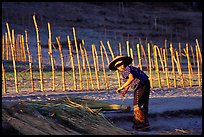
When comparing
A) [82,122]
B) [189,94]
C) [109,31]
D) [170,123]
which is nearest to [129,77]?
[82,122]

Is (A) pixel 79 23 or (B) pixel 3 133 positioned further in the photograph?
(A) pixel 79 23

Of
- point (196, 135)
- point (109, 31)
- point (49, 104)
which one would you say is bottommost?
point (196, 135)

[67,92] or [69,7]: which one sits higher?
[69,7]

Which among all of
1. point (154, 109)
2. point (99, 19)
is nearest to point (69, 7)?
point (99, 19)

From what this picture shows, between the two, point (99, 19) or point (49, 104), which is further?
point (99, 19)

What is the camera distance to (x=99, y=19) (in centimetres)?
3241

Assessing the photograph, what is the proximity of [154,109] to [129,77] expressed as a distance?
199cm

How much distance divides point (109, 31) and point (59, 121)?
74.9 feet

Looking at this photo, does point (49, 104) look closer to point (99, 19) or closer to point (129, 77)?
point (129, 77)

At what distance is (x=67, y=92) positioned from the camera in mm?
12094

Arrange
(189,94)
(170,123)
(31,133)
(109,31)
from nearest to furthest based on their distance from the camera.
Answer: (31,133), (170,123), (189,94), (109,31)

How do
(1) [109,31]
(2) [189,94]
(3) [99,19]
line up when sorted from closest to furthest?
(2) [189,94]
(1) [109,31]
(3) [99,19]

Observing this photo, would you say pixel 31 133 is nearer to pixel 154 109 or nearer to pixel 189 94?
pixel 154 109

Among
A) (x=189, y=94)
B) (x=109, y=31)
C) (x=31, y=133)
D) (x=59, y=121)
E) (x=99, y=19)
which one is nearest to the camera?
(x=31, y=133)
